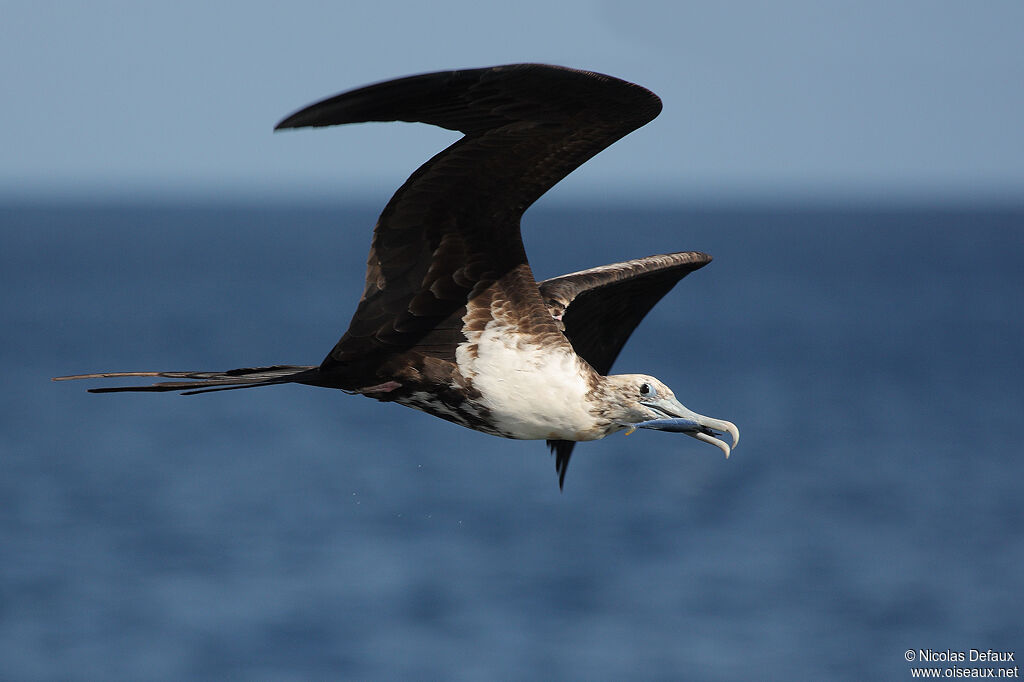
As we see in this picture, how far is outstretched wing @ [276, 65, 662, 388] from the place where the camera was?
5066 millimetres

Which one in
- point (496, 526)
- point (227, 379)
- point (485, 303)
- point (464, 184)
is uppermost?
point (464, 184)

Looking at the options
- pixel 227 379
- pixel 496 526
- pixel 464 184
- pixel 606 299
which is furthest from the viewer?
pixel 496 526

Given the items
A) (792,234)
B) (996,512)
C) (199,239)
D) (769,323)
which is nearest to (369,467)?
(996,512)

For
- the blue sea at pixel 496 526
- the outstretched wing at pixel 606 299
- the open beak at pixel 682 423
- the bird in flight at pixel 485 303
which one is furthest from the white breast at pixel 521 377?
the blue sea at pixel 496 526

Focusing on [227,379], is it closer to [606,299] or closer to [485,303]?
[485,303]

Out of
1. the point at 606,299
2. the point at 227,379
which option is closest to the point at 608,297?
the point at 606,299

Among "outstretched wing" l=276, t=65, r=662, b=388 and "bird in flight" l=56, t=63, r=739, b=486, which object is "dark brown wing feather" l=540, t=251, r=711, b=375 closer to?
"bird in flight" l=56, t=63, r=739, b=486

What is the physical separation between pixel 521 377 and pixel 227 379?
1.31 m

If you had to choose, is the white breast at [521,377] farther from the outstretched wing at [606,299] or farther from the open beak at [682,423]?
the outstretched wing at [606,299]

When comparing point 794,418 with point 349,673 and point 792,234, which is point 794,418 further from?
point 792,234

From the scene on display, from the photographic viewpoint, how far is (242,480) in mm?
29484

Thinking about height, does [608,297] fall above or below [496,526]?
above

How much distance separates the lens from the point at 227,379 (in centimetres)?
605

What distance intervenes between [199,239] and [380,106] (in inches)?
5172
